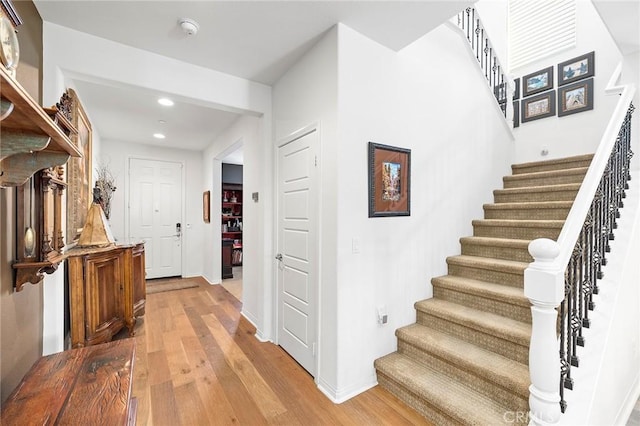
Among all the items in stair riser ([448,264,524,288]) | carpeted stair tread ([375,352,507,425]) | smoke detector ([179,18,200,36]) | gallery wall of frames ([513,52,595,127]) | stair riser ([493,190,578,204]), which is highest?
gallery wall of frames ([513,52,595,127])

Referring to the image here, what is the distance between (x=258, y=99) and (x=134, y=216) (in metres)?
3.82

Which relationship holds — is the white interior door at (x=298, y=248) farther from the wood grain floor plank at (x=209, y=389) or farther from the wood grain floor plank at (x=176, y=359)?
the wood grain floor plank at (x=176, y=359)

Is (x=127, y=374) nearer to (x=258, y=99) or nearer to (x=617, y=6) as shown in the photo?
(x=258, y=99)

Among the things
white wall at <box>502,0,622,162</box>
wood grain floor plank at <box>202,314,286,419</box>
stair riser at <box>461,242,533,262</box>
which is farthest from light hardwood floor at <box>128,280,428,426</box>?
white wall at <box>502,0,622,162</box>

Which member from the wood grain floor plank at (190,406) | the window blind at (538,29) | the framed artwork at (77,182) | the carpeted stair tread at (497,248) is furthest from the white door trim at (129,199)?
the window blind at (538,29)

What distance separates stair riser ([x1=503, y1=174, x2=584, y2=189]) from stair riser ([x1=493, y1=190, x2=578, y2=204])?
0.28 m

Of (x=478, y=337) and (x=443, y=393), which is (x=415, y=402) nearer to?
(x=443, y=393)

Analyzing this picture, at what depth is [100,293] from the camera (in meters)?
2.70

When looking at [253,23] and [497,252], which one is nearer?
[253,23]

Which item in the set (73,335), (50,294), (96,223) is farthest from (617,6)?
(73,335)

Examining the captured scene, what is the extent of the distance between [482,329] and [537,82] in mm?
3828

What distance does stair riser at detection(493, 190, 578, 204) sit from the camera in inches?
110

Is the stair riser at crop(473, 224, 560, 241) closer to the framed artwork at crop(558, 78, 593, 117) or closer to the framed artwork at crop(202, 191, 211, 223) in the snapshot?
the framed artwork at crop(558, 78, 593, 117)

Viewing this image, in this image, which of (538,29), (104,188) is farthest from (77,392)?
(538,29)
